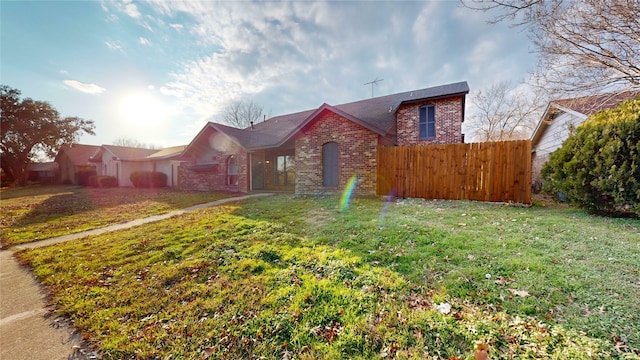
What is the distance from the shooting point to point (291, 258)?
407cm

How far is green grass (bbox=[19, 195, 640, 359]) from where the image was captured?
2.15 meters

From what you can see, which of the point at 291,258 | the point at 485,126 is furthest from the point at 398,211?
the point at 485,126

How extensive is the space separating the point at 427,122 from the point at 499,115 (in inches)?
631

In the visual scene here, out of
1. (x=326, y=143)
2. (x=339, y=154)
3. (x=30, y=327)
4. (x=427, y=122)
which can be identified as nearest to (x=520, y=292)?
(x=30, y=327)

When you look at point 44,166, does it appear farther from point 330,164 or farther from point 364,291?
point 364,291

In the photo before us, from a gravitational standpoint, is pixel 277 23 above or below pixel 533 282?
above

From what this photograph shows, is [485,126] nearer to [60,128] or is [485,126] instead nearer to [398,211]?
[398,211]

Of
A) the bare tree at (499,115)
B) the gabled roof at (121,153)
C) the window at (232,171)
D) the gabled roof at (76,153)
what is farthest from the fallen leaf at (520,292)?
the gabled roof at (76,153)

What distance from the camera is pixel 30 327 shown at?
2.88 m

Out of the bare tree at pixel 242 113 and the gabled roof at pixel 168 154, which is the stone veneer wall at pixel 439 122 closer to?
the gabled roof at pixel 168 154

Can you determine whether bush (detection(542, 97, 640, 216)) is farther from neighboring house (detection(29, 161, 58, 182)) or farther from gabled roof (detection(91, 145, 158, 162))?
neighboring house (detection(29, 161, 58, 182))

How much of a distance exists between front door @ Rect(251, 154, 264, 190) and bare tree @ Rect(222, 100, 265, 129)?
2059 centimetres

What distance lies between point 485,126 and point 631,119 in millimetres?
20896

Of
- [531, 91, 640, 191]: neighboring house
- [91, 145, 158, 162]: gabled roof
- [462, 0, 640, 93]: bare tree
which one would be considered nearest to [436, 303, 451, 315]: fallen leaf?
[462, 0, 640, 93]: bare tree
